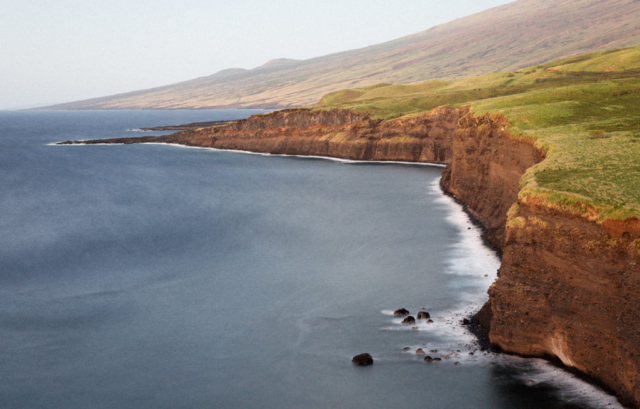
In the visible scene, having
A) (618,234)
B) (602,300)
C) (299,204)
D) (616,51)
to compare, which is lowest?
(299,204)

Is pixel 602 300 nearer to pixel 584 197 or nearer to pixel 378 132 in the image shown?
pixel 584 197

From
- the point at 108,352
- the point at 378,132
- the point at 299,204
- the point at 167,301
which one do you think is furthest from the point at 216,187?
the point at 108,352

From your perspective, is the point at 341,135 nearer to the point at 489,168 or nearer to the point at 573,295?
the point at 489,168

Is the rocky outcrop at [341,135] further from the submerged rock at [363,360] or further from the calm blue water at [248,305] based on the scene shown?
the submerged rock at [363,360]

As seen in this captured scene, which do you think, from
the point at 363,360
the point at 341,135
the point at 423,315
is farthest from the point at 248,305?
the point at 341,135

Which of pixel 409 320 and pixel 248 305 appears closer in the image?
pixel 409 320

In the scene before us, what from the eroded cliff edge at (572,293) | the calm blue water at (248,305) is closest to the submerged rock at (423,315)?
the calm blue water at (248,305)

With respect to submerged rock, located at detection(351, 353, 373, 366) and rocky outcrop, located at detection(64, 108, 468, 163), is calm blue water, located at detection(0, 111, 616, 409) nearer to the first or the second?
submerged rock, located at detection(351, 353, 373, 366)
